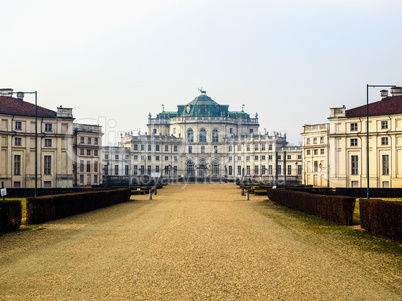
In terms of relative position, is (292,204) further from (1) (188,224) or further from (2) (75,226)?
(2) (75,226)

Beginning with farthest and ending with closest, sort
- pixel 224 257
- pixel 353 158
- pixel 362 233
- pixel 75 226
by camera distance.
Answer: pixel 353 158 → pixel 75 226 → pixel 362 233 → pixel 224 257

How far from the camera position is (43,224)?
79.6ft

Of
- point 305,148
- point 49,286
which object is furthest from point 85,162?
point 49,286

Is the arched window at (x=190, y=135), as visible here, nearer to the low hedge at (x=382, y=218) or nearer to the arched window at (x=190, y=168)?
the arched window at (x=190, y=168)

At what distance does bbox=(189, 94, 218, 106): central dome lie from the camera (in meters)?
153

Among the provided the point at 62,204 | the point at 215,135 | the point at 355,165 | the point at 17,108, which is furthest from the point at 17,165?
the point at 215,135

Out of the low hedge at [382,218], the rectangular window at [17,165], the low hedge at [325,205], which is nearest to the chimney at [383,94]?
the low hedge at [325,205]

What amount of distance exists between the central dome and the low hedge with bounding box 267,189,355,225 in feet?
383

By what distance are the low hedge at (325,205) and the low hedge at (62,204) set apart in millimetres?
14177

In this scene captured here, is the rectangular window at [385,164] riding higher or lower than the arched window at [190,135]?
lower

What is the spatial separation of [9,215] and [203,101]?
133540 millimetres

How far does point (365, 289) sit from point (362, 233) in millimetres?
10084

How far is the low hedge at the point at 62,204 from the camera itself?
24766 mm

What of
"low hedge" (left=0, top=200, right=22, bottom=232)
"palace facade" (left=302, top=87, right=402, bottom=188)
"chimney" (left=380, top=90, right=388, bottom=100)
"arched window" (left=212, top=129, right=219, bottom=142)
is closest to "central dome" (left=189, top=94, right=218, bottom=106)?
"arched window" (left=212, top=129, right=219, bottom=142)
